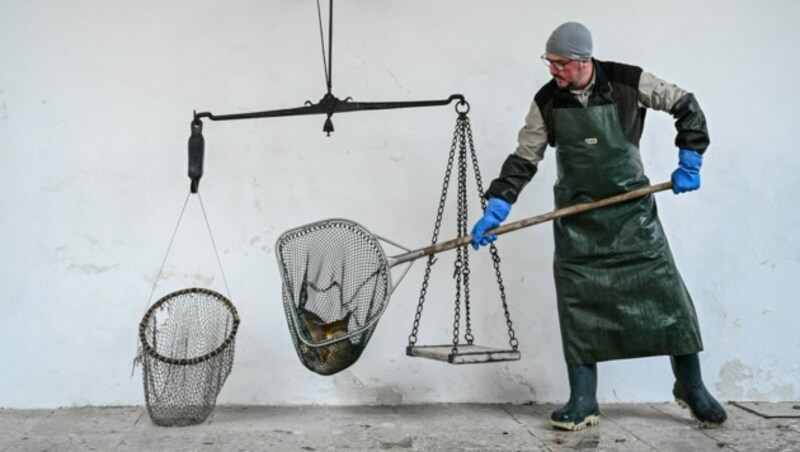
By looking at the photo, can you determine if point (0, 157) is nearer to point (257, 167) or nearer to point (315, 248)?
point (257, 167)

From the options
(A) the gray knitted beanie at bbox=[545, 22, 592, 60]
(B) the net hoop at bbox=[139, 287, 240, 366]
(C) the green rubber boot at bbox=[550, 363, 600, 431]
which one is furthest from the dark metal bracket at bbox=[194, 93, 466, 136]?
(C) the green rubber boot at bbox=[550, 363, 600, 431]

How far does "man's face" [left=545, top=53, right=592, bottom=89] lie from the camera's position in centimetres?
388

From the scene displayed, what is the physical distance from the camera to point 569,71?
3893 mm

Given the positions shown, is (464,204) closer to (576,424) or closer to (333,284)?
(333,284)

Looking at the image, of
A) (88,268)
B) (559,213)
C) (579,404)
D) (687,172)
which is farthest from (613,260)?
(88,268)

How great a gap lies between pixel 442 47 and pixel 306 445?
1843 mm

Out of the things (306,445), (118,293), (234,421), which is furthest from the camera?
(118,293)

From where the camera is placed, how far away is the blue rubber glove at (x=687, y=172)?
3902mm

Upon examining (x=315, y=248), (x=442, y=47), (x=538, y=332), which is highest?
(x=442, y=47)

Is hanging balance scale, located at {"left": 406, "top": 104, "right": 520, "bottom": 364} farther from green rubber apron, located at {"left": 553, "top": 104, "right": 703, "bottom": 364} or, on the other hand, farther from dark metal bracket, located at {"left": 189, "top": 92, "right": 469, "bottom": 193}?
green rubber apron, located at {"left": 553, "top": 104, "right": 703, "bottom": 364}

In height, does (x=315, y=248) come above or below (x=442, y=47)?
below

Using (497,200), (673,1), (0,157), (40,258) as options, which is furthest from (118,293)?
(673,1)

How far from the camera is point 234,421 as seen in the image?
415 cm

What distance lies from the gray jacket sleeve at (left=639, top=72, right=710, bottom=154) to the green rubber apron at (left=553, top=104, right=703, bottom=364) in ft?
0.51
